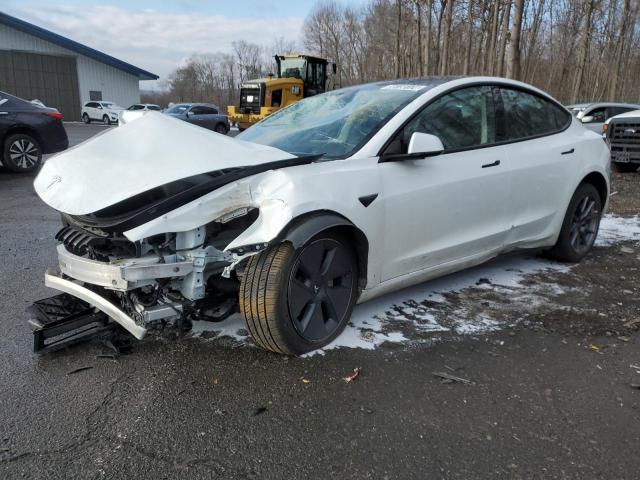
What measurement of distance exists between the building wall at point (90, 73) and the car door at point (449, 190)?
3952 cm

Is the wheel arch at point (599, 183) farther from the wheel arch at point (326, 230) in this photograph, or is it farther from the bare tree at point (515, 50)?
the bare tree at point (515, 50)

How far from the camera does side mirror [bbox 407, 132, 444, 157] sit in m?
3.20

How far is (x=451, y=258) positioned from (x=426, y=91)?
47.1 inches

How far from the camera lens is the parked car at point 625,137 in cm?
1084

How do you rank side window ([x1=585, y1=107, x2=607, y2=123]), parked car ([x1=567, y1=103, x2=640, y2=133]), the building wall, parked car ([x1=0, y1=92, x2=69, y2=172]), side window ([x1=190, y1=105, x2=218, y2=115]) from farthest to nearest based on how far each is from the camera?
the building wall < side window ([x1=190, y1=105, x2=218, y2=115]) < side window ([x1=585, y1=107, x2=607, y2=123]) < parked car ([x1=567, y1=103, x2=640, y2=133]) < parked car ([x1=0, y1=92, x2=69, y2=172])

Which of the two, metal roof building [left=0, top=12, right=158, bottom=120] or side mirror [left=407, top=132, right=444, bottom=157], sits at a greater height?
metal roof building [left=0, top=12, right=158, bottom=120]

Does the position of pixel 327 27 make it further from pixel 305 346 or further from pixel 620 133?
pixel 305 346

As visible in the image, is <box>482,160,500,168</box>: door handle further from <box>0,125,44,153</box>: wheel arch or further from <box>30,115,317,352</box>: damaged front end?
<box>0,125,44,153</box>: wheel arch

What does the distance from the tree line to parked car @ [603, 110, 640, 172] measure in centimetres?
238

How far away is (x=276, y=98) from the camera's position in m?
21.8

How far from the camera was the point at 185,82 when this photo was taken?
82.0 meters

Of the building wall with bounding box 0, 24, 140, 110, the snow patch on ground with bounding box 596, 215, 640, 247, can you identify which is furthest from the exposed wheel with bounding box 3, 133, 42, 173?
the building wall with bounding box 0, 24, 140, 110

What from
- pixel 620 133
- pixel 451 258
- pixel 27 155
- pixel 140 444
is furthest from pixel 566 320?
pixel 27 155

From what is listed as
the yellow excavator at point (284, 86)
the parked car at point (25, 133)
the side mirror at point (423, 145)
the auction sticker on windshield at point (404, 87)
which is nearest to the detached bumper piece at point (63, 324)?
the side mirror at point (423, 145)
